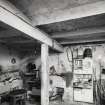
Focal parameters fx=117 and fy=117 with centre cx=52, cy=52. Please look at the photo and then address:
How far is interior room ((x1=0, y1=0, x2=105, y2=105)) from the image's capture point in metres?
1.97

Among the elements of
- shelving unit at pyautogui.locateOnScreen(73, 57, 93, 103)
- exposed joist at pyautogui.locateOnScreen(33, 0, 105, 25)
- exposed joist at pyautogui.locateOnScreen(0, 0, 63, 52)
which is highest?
exposed joist at pyautogui.locateOnScreen(33, 0, 105, 25)

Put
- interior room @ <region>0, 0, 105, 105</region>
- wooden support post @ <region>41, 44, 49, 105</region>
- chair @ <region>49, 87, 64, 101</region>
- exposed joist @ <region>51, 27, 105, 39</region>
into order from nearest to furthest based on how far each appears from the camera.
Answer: interior room @ <region>0, 0, 105, 105</region>
exposed joist @ <region>51, 27, 105, 39</region>
wooden support post @ <region>41, 44, 49, 105</region>
chair @ <region>49, 87, 64, 101</region>

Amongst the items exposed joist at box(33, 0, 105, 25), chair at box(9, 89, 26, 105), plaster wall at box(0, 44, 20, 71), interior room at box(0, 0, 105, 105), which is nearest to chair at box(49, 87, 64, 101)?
interior room at box(0, 0, 105, 105)

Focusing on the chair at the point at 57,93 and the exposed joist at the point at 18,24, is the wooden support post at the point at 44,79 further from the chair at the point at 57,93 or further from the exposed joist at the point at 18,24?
the chair at the point at 57,93

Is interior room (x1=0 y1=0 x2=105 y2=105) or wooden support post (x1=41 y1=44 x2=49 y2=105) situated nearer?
interior room (x1=0 y1=0 x2=105 y2=105)

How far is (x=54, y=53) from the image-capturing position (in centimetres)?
486

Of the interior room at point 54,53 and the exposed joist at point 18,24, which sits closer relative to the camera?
the exposed joist at point 18,24

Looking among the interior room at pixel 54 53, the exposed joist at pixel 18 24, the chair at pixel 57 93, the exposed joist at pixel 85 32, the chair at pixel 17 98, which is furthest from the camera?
the chair at pixel 57 93

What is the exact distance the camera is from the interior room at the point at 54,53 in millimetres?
1973

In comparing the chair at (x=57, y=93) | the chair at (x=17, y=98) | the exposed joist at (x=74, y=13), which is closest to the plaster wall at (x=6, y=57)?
the chair at (x=17, y=98)

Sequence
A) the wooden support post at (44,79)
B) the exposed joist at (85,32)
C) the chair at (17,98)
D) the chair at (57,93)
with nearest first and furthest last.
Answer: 1. the exposed joist at (85,32)
2. the wooden support post at (44,79)
3. the chair at (17,98)
4. the chair at (57,93)

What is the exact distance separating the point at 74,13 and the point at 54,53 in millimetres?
2921

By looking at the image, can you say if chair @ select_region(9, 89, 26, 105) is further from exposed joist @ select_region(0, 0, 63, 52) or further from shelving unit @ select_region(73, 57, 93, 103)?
exposed joist @ select_region(0, 0, 63, 52)

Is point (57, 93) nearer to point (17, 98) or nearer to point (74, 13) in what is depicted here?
point (17, 98)
